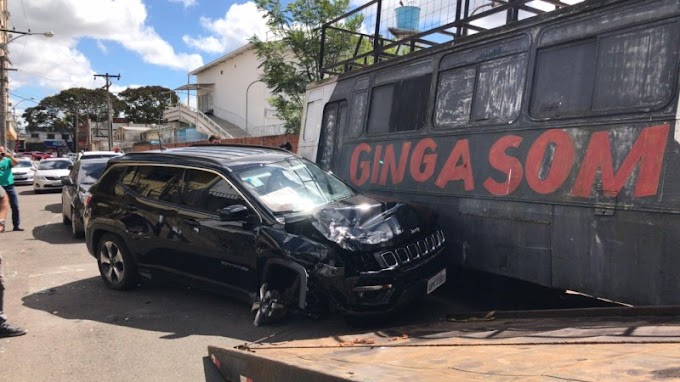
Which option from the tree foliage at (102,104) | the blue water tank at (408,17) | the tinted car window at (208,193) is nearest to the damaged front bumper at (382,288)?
the tinted car window at (208,193)

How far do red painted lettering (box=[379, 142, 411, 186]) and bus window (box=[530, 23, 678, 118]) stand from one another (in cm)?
184

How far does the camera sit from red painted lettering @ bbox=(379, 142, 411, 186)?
6.19 m

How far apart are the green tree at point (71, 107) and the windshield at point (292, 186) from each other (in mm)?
82397

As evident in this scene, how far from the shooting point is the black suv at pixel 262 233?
434 cm

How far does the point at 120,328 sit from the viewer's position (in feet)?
16.6

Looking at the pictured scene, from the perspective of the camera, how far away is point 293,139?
58.9 feet

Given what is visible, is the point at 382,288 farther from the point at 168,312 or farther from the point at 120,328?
the point at 120,328

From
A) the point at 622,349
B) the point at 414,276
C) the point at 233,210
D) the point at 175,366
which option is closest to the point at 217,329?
the point at 175,366

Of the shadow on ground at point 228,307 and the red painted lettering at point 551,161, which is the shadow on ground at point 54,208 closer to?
the shadow on ground at point 228,307

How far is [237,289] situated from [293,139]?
13287mm

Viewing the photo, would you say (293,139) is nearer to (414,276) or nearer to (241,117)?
(414,276)

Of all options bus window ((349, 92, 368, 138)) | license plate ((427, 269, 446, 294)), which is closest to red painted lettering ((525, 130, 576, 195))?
license plate ((427, 269, 446, 294))

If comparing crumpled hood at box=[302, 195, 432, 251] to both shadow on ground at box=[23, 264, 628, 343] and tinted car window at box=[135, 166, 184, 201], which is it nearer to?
shadow on ground at box=[23, 264, 628, 343]

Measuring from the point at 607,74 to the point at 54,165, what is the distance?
2259 cm
